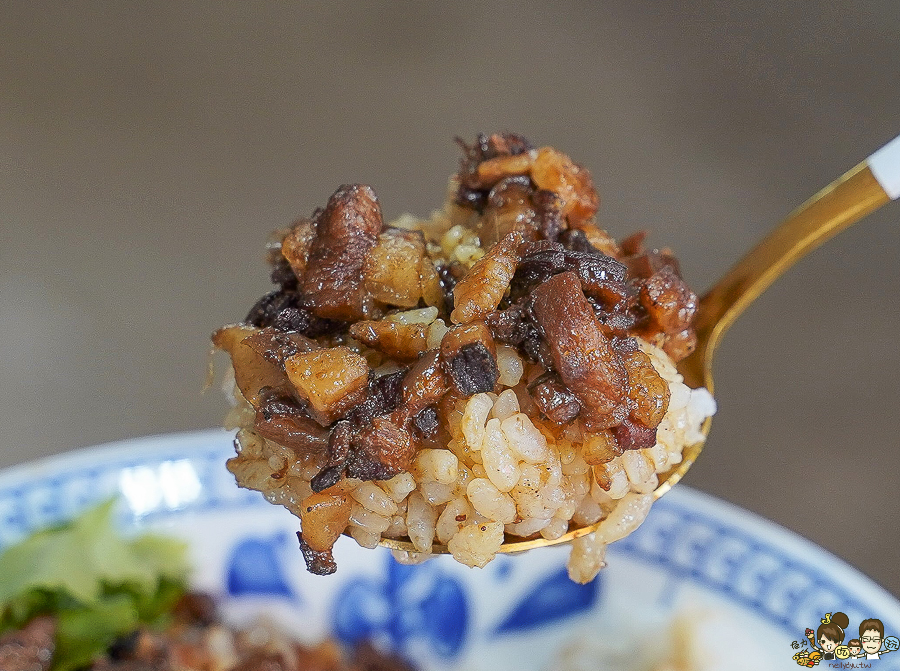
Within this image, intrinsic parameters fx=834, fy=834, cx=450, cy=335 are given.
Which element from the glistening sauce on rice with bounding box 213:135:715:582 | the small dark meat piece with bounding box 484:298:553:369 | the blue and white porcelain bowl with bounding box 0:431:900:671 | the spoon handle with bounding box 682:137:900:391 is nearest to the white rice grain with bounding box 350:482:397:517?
the glistening sauce on rice with bounding box 213:135:715:582

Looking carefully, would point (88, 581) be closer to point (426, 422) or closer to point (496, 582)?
point (496, 582)

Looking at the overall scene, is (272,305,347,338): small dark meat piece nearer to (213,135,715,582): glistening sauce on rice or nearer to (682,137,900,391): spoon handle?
(213,135,715,582): glistening sauce on rice

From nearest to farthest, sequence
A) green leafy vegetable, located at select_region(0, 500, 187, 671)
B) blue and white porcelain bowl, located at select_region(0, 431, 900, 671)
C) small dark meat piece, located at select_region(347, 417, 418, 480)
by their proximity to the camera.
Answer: small dark meat piece, located at select_region(347, 417, 418, 480)
blue and white porcelain bowl, located at select_region(0, 431, 900, 671)
green leafy vegetable, located at select_region(0, 500, 187, 671)

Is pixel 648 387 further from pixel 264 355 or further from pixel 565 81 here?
pixel 565 81

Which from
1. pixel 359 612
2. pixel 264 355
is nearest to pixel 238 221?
pixel 359 612

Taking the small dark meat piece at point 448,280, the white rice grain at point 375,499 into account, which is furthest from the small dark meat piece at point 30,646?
the small dark meat piece at point 448,280

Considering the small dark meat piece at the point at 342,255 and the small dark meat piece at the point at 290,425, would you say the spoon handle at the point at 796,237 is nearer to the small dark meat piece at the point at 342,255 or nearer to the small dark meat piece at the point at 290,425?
the small dark meat piece at the point at 342,255

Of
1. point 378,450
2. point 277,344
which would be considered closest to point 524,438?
point 378,450

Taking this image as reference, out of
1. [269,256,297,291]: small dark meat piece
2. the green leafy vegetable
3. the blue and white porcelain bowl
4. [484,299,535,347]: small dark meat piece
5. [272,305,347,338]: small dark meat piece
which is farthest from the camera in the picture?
the green leafy vegetable
